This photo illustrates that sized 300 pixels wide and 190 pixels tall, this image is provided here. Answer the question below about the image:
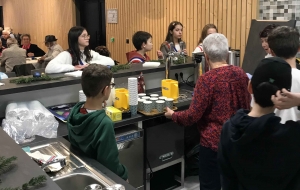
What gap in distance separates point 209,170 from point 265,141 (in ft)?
3.81

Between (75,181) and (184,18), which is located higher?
(184,18)

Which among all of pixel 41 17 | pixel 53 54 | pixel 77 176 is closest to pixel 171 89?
pixel 77 176

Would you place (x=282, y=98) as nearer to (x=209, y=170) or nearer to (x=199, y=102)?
(x=199, y=102)

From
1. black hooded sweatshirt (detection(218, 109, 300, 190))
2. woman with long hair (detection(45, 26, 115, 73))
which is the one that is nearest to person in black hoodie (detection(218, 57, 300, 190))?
black hooded sweatshirt (detection(218, 109, 300, 190))

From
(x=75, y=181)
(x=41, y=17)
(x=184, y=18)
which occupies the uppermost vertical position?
(x=41, y=17)

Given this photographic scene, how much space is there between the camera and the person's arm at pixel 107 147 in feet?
5.80

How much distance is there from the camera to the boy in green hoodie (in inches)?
70.1

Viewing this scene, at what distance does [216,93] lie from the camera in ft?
7.21

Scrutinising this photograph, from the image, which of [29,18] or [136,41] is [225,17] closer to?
[136,41]

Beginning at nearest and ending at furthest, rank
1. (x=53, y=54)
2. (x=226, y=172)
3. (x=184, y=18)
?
(x=226, y=172)
(x=184, y=18)
(x=53, y=54)

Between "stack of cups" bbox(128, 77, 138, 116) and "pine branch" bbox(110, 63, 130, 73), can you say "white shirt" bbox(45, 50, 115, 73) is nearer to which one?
"pine branch" bbox(110, 63, 130, 73)

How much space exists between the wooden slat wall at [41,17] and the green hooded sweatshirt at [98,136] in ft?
22.7

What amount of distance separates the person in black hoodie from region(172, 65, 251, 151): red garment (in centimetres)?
76

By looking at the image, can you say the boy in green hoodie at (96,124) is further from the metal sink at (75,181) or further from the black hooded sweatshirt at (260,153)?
the black hooded sweatshirt at (260,153)
